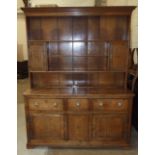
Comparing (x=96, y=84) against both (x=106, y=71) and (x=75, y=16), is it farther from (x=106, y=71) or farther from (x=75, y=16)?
(x=75, y=16)

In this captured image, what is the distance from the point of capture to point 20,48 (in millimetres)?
6473

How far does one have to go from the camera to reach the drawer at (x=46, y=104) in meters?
2.56

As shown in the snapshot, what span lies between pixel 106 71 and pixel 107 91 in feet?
0.96

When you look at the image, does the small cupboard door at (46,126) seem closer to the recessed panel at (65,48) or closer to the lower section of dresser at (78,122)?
the lower section of dresser at (78,122)

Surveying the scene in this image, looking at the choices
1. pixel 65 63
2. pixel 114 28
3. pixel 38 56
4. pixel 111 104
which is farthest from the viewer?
pixel 65 63

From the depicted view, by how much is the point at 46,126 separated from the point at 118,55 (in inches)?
55.0

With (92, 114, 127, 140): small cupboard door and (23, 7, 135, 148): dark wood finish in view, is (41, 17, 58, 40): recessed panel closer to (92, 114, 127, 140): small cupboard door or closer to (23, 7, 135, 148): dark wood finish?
(23, 7, 135, 148): dark wood finish

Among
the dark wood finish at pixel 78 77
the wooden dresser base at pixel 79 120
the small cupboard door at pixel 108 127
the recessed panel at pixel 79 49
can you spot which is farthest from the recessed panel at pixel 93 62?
the small cupboard door at pixel 108 127

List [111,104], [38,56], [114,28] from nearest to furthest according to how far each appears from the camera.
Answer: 1. [111,104]
2. [38,56]
3. [114,28]

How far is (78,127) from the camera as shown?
2.61m

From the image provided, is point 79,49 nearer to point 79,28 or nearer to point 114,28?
point 79,28

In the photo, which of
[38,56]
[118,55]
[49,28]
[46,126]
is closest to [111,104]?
[118,55]
